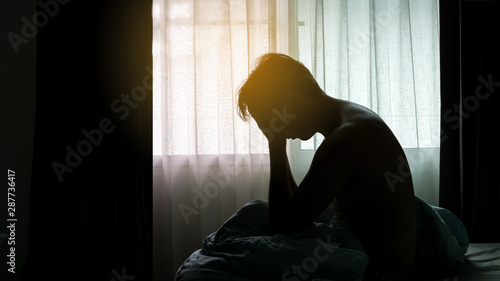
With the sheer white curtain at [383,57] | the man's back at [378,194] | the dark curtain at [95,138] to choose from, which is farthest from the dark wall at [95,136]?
the man's back at [378,194]

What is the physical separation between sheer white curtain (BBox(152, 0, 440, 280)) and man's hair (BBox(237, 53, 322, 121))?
1.35 metres

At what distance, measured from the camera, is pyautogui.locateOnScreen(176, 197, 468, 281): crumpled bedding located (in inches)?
42.9

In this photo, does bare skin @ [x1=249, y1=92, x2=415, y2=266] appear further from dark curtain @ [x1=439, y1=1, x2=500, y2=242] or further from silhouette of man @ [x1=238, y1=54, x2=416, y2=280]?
dark curtain @ [x1=439, y1=1, x2=500, y2=242]

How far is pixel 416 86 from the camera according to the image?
2.81 m

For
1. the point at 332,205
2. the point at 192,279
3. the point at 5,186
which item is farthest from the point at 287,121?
the point at 5,186

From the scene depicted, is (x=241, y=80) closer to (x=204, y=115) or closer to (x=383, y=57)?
(x=204, y=115)

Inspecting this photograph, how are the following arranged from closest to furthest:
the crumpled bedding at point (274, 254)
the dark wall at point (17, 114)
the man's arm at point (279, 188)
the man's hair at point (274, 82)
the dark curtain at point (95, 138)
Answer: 1. the crumpled bedding at point (274, 254)
2. the man's arm at point (279, 188)
3. the man's hair at point (274, 82)
4. the dark curtain at point (95, 138)
5. the dark wall at point (17, 114)

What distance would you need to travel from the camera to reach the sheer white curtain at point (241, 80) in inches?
109

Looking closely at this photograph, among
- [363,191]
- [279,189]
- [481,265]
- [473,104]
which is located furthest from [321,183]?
[473,104]

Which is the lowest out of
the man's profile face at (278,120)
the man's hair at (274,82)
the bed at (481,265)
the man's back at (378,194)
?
the bed at (481,265)

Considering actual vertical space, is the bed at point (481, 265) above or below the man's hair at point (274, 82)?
below

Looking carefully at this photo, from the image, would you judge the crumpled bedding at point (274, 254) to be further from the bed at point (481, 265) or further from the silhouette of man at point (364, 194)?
the bed at point (481, 265)

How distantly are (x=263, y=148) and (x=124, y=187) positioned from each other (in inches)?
32.7

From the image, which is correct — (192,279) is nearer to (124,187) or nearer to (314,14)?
(124,187)
